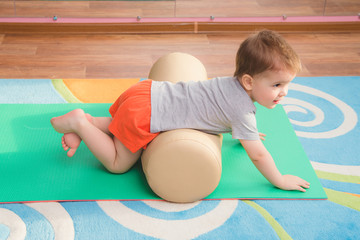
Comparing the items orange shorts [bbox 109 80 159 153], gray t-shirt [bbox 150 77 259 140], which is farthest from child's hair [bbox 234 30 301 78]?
orange shorts [bbox 109 80 159 153]

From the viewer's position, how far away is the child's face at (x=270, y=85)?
1.34m

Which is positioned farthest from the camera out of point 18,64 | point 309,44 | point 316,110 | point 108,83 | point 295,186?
point 309,44

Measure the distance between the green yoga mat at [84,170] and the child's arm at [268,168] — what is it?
1.1 inches

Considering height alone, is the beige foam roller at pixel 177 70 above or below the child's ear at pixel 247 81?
below

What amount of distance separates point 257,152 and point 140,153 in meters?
0.39

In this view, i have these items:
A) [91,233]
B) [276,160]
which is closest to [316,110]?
[276,160]

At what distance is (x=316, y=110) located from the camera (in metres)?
1.97

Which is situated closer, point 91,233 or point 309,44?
point 91,233

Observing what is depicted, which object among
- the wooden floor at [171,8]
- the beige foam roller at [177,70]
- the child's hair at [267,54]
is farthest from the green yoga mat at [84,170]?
the wooden floor at [171,8]

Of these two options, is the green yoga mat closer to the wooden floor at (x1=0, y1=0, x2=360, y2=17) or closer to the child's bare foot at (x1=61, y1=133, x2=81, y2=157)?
the child's bare foot at (x1=61, y1=133, x2=81, y2=157)

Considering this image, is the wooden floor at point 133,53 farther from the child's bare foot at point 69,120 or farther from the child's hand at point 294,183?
the child's hand at point 294,183

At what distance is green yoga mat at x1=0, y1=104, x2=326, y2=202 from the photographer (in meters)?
1.47

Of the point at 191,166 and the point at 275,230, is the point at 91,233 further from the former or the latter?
the point at 275,230

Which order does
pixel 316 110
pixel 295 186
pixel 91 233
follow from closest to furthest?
pixel 91 233 → pixel 295 186 → pixel 316 110
